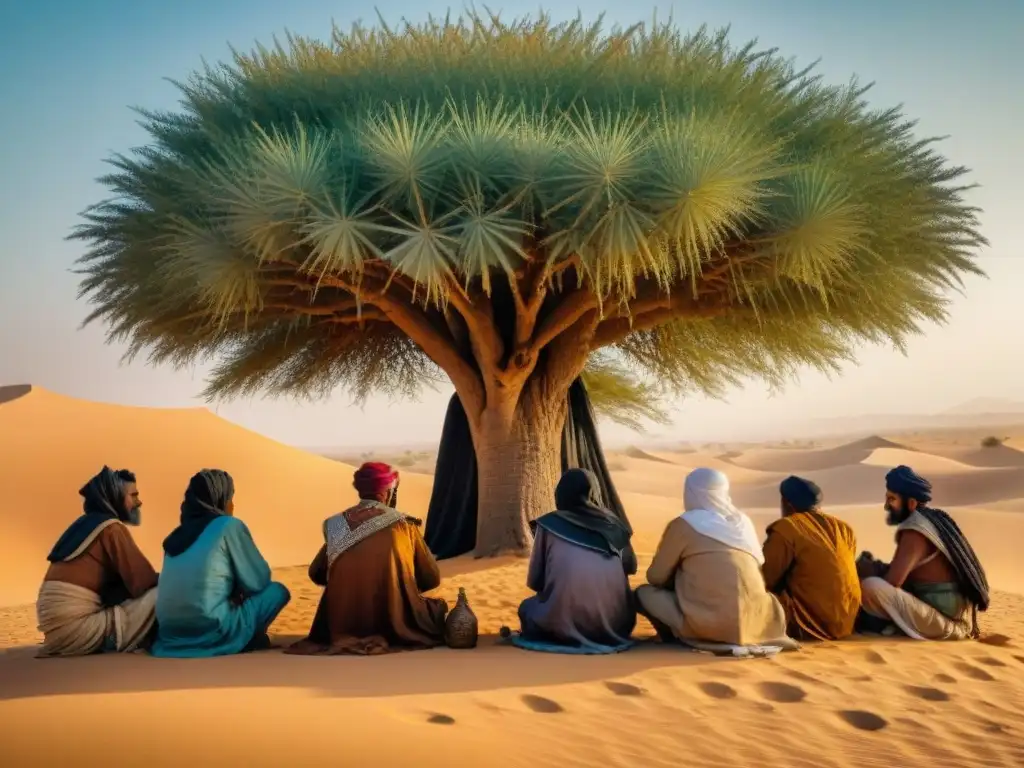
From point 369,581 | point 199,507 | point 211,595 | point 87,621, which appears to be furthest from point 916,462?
point 87,621

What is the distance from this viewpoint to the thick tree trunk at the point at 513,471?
43.5 ft

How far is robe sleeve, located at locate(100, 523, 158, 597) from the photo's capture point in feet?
26.6

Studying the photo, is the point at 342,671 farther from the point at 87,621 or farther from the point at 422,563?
the point at 87,621

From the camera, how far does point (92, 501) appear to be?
26.6ft

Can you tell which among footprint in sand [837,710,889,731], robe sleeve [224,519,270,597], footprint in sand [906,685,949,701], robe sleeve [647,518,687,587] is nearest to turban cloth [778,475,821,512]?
robe sleeve [647,518,687,587]

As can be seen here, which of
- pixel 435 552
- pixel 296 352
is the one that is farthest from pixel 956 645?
pixel 296 352

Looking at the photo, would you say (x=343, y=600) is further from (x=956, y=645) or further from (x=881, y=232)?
(x=881, y=232)

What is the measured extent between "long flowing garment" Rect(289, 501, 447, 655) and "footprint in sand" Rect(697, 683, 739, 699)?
92.9 inches

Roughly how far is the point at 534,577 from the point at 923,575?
320 centimetres

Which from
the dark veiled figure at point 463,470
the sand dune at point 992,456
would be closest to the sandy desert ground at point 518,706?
the dark veiled figure at point 463,470

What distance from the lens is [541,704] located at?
6.45 metres

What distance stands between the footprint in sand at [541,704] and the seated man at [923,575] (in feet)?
11.3

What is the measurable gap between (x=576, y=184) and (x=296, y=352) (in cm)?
782

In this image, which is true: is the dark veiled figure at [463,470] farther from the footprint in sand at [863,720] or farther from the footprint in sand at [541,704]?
the footprint in sand at [863,720]
